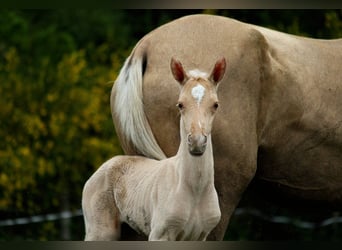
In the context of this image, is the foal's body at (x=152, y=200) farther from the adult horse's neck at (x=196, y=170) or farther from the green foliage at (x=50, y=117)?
the green foliage at (x=50, y=117)

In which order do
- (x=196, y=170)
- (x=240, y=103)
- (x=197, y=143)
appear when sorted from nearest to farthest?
(x=197, y=143) → (x=196, y=170) → (x=240, y=103)

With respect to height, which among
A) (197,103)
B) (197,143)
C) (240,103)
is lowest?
(240,103)

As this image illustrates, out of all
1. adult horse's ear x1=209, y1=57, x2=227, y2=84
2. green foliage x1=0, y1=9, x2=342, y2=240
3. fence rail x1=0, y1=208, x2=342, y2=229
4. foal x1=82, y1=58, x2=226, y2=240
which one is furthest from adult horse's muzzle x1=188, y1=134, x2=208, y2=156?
green foliage x1=0, y1=9, x2=342, y2=240

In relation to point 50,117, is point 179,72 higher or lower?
higher

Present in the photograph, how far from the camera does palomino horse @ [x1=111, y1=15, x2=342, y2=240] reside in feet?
19.4

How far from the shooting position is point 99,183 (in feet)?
19.0

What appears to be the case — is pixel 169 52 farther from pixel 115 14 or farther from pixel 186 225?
pixel 115 14

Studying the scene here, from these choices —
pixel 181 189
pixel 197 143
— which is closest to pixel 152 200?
pixel 181 189

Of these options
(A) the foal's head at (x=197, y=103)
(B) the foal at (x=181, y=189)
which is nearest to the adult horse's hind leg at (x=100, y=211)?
(B) the foal at (x=181, y=189)

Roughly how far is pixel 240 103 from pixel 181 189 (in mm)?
1002

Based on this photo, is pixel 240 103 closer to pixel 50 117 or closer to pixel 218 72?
pixel 218 72

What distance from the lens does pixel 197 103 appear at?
16.2 feet

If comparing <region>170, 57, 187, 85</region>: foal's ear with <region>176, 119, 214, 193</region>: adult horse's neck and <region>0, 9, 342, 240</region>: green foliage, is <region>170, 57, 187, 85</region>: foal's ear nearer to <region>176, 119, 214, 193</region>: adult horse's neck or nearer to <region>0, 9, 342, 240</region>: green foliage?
<region>176, 119, 214, 193</region>: adult horse's neck

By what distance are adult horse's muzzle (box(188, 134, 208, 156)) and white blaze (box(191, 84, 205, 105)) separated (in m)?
0.19
